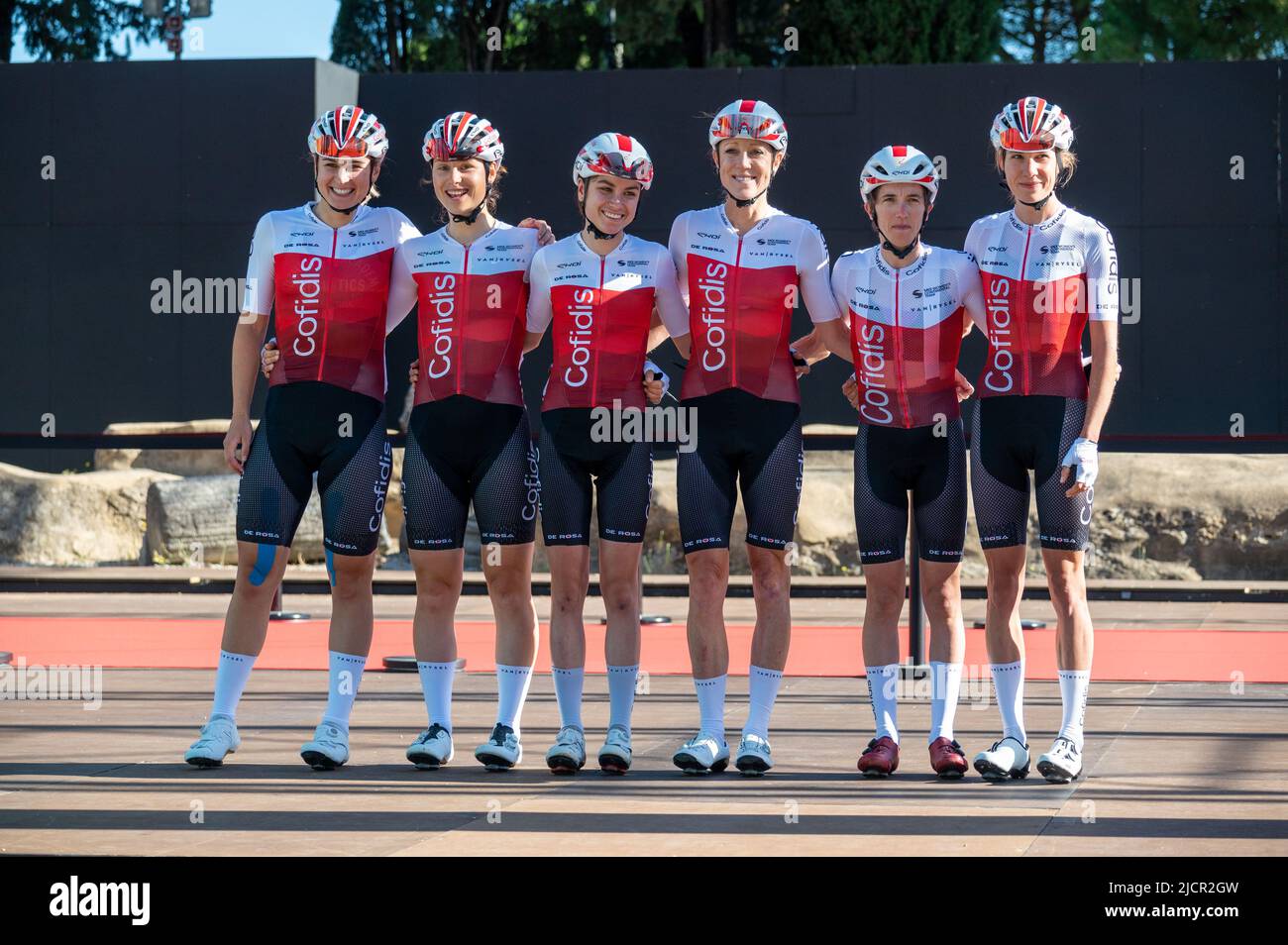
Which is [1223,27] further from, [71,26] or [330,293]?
[330,293]

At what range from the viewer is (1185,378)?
1844 centimetres

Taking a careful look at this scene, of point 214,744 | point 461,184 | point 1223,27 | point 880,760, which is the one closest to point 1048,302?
point 880,760

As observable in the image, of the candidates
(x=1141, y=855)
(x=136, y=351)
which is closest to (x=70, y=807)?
(x=1141, y=855)

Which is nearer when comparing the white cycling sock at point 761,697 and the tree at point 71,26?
the white cycling sock at point 761,697

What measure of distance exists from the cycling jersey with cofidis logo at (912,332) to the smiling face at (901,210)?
Answer: 0.31 feet

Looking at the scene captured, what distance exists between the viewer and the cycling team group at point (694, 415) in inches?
240

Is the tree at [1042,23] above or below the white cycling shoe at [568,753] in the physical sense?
above

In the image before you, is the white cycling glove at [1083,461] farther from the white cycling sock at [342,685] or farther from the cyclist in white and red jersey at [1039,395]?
the white cycling sock at [342,685]

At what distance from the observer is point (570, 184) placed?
1881 centimetres

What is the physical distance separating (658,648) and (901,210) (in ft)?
15.5

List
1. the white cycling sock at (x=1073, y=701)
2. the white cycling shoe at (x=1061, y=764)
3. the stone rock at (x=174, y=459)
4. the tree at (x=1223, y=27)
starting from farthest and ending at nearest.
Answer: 1. the tree at (x=1223, y=27)
2. the stone rock at (x=174, y=459)
3. the white cycling sock at (x=1073, y=701)
4. the white cycling shoe at (x=1061, y=764)

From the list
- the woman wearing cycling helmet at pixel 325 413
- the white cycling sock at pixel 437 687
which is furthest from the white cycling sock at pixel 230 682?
the white cycling sock at pixel 437 687

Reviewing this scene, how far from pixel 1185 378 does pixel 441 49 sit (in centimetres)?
1610

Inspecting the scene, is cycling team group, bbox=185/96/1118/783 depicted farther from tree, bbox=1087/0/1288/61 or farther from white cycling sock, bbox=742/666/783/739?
tree, bbox=1087/0/1288/61
